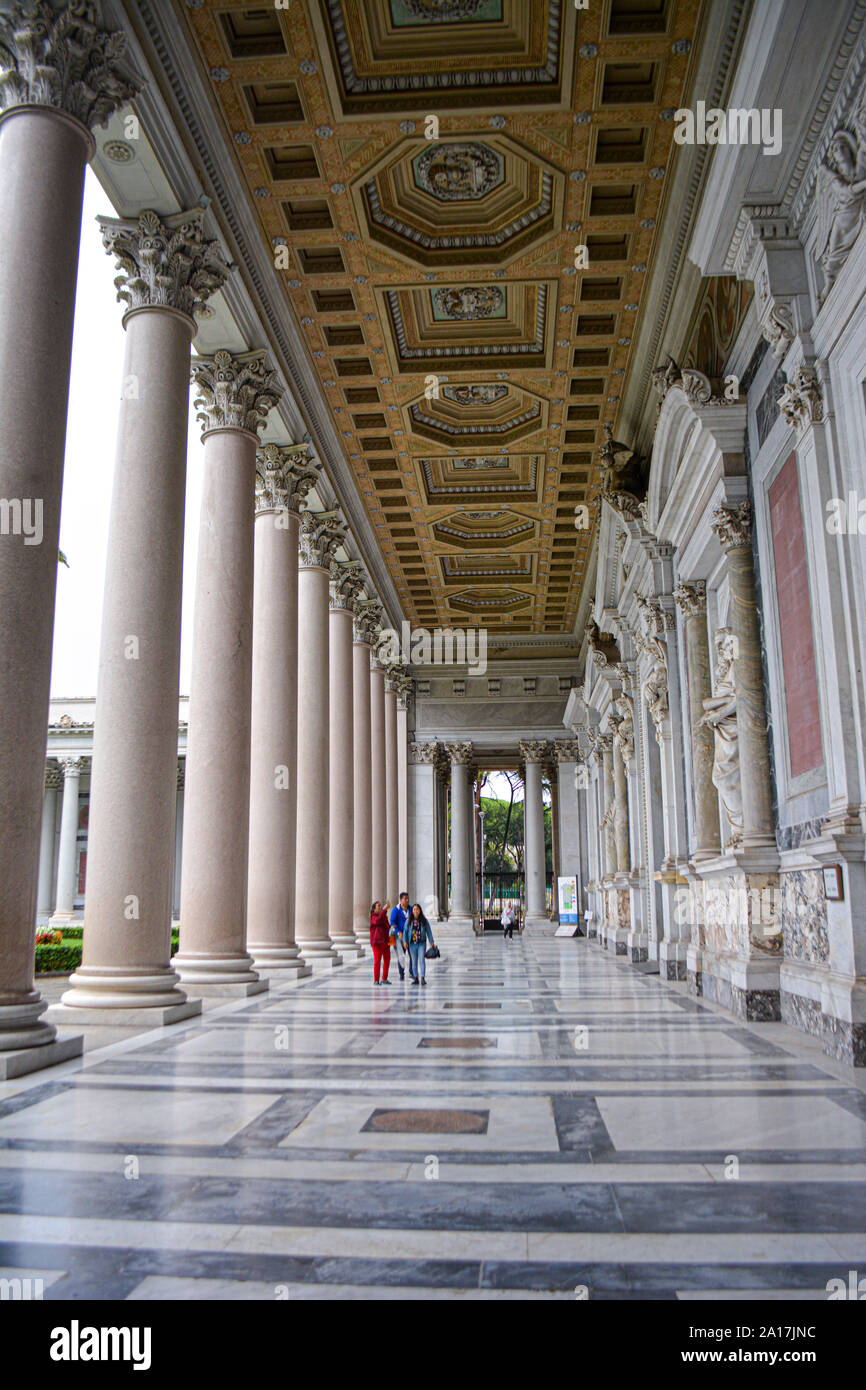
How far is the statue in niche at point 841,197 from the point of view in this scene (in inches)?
373

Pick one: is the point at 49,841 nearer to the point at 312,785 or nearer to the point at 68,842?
the point at 68,842

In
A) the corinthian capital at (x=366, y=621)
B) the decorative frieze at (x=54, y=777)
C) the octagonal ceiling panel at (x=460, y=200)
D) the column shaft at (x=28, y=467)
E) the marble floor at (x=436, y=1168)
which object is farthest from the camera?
the decorative frieze at (x=54, y=777)

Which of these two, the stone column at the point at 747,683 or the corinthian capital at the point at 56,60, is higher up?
the corinthian capital at the point at 56,60

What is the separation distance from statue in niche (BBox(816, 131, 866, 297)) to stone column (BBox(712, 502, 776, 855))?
13.2 feet

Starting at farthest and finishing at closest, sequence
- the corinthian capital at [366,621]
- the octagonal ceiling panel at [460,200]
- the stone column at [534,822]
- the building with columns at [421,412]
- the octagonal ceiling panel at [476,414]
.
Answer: the stone column at [534,822]
the corinthian capital at [366,621]
the octagonal ceiling panel at [476,414]
the octagonal ceiling panel at [460,200]
the building with columns at [421,412]

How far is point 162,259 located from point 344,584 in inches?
636

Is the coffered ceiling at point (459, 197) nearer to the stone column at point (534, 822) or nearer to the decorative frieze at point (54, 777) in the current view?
the stone column at point (534, 822)

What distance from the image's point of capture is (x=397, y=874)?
130 feet

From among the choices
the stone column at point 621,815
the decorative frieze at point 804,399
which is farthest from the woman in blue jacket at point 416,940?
the decorative frieze at point 804,399

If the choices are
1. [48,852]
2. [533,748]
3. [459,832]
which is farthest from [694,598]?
[48,852]

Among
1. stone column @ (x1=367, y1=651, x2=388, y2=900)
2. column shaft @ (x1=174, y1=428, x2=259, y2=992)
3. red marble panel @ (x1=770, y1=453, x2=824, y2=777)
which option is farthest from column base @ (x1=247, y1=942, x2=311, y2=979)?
stone column @ (x1=367, y1=651, x2=388, y2=900)

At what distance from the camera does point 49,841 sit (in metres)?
67.2

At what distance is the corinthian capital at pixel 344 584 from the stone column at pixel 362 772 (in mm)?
1696

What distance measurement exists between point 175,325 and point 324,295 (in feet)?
25.3
